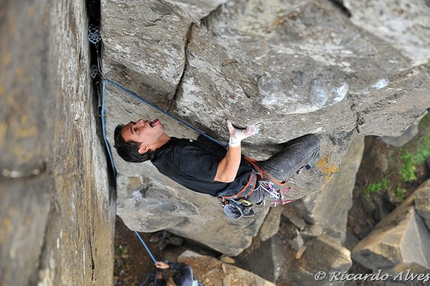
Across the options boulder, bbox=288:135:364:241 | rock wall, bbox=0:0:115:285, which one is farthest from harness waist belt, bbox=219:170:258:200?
boulder, bbox=288:135:364:241

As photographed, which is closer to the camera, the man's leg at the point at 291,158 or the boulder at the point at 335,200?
the man's leg at the point at 291,158

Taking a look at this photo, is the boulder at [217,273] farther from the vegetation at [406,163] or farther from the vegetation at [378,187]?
the vegetation at [406,163]

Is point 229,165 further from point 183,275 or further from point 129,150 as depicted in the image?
point 183,275

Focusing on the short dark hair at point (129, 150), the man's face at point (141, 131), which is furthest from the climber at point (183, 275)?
the man's face at point (141, 131)

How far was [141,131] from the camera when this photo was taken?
3.24m

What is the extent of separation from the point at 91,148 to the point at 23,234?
6.28ft

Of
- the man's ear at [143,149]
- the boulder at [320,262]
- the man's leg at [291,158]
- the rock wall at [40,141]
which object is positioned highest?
the rock wall at [40,141]

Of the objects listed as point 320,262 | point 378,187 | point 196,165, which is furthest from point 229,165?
point 378,187

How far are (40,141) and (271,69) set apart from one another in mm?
1506

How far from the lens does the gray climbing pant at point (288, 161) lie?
3.64m

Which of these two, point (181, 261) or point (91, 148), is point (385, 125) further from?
point (181, 261)

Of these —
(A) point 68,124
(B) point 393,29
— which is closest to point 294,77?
(B) point 393,29

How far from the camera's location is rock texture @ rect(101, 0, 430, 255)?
7.18 ft

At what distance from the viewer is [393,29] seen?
7.07 feet
